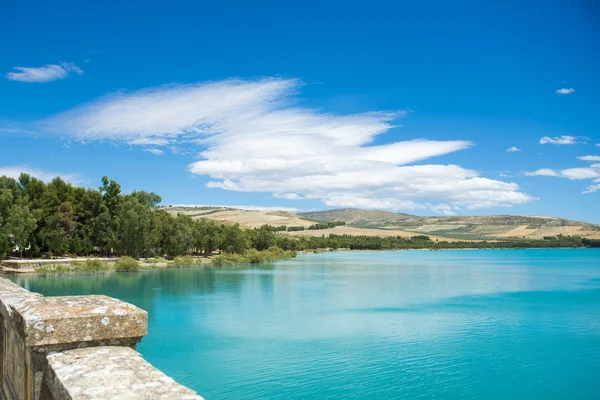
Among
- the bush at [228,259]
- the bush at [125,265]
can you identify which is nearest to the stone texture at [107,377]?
the bush at [125,265]

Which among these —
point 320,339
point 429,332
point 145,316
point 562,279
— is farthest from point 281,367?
point 562,279

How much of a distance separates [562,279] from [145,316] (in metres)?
72.3

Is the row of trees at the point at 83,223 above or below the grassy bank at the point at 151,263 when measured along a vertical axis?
above

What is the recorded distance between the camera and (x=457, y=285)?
182ft

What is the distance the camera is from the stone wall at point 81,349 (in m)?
2.69

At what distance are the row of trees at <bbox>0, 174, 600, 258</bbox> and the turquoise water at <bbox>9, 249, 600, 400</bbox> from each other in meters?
10.7

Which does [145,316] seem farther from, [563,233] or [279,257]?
[563,233]

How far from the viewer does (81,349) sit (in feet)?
10.8

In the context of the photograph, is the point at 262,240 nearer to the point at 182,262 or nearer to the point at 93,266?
the point at 182,262

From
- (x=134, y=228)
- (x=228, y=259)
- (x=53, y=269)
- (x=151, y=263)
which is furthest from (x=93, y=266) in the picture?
(x=228, y=259)

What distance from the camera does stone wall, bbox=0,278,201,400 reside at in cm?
269

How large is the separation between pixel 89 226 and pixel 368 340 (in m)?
56.9

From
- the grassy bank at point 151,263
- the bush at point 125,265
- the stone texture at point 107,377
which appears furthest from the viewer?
the bush at point 125,265

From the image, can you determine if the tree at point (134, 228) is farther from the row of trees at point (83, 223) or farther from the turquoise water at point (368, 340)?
the turquoise water at point (368, 340)
